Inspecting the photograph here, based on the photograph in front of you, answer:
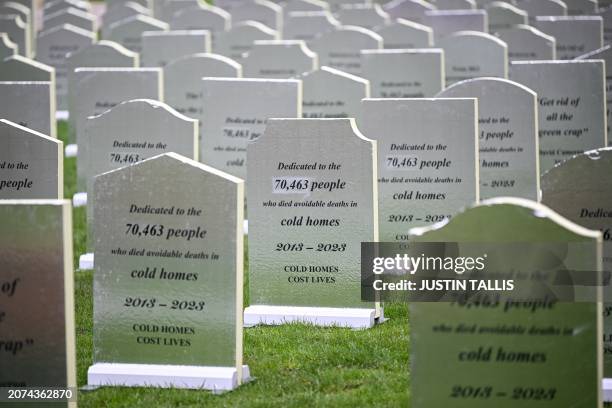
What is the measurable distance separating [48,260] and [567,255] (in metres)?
2.51

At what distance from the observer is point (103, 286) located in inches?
261

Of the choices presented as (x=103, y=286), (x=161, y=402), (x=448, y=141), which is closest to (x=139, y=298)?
(x=103, y=286)

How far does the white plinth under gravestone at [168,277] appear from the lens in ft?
21.0

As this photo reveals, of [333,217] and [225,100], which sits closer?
[333,217]

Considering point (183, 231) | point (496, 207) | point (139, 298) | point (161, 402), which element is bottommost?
point (161, 402)

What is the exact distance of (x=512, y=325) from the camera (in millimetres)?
5328

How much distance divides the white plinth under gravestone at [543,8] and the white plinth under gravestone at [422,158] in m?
9.11

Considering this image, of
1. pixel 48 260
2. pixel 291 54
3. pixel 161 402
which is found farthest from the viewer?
pixel 291 54

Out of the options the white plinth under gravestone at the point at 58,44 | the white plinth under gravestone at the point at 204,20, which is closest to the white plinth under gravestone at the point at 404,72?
the white plinth under gravestone at the point at 58,44

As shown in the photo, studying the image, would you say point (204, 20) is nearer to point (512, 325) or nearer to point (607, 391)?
point (607, 391)

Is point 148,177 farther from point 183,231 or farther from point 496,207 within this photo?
point 496,207

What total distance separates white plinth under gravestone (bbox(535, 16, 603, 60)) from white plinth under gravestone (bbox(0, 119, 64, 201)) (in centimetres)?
869

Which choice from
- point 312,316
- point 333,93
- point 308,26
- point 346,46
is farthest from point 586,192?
point 308,26

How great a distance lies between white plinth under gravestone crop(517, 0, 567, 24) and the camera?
17406mm
